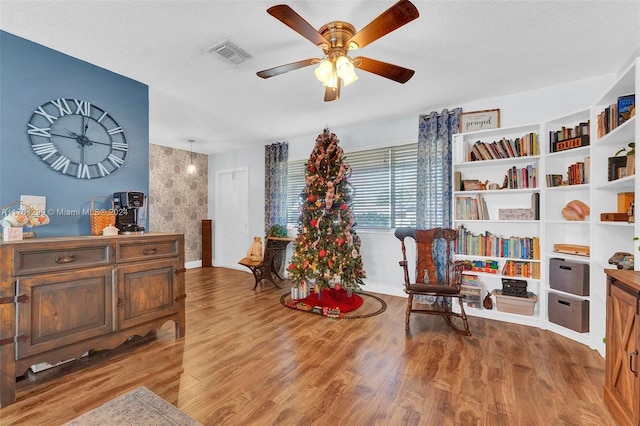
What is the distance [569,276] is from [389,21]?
112 inches

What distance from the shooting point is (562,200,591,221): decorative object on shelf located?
2752 mm

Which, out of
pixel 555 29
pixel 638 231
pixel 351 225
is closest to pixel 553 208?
pixel 638 231

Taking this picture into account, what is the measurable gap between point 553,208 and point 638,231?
120 centimetres

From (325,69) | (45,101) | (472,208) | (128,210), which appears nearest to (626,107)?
(472,208)

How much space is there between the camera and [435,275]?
333cm

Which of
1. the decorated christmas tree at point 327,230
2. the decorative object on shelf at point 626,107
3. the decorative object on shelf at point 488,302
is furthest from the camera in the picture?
the decorated christmas tree at point 327,230

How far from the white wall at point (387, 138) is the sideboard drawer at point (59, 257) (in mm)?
3281

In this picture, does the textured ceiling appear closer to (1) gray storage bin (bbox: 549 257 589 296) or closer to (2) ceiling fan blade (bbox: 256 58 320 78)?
(2) ceiling fan blade (bbox: 256 58 320 78)

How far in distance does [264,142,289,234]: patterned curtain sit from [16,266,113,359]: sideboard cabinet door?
3191mm

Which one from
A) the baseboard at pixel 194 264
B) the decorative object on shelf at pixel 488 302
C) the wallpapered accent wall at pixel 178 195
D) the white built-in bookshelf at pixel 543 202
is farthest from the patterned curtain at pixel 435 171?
the baseboard at pixel 194 264

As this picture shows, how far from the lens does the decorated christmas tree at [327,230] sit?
349 centimetres

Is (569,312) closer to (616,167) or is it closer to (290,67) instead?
(616,167)

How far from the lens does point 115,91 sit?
109 inches

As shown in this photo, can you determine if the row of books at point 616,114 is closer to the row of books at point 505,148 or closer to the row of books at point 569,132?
the row of books at point 569,132
